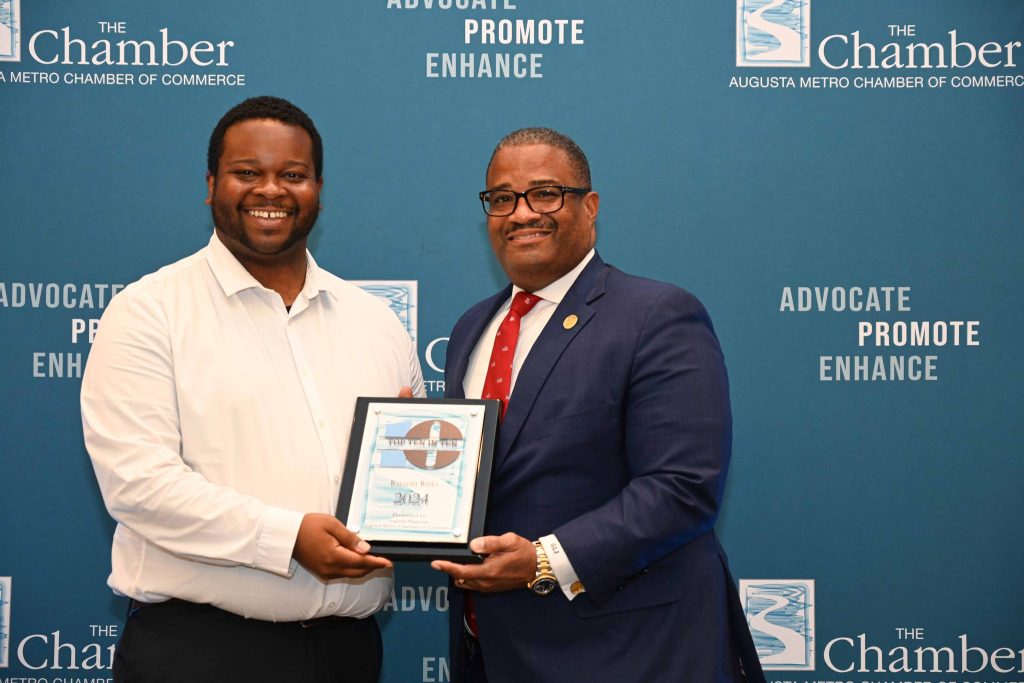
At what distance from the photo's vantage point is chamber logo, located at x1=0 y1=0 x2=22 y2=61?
3.24 m

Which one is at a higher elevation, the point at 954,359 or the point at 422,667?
the point at 954,359

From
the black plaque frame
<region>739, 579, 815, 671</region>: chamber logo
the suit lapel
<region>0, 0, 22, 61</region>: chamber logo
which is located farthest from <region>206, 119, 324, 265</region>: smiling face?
<region>739, 579, 815, 671</region>: chamber logo

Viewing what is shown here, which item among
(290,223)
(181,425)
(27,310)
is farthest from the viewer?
(27,310)

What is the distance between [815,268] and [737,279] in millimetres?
272

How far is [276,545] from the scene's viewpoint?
1.99 m

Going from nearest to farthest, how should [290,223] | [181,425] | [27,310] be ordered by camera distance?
[181,425]
[290,223]
[27,310]

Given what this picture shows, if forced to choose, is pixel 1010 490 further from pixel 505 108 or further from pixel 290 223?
pixel 290 223

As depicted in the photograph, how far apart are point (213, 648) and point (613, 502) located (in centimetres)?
94

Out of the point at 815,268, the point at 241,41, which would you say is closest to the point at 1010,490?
the point at 815,268

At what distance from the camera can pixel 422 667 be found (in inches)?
131

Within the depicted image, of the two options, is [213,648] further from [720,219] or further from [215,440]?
[720,219]

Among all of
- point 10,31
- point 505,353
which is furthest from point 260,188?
point 10,31

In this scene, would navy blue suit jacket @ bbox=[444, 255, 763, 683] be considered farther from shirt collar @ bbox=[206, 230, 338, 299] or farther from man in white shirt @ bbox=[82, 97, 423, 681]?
shirt collar @ bbox=[206, 230, 338, 299]

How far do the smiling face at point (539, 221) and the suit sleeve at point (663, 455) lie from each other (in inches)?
11.8
